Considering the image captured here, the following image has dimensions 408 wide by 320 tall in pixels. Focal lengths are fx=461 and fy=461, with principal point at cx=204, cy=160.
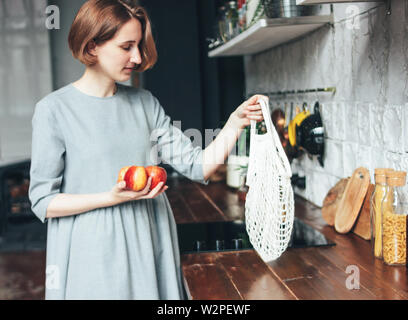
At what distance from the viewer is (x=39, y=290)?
1.95 m

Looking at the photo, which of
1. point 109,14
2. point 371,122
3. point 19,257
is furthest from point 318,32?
point 19,257

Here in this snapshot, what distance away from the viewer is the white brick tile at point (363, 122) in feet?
4.67

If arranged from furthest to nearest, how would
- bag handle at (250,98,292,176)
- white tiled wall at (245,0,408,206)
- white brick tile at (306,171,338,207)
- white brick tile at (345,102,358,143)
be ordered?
white brick tile at (306,171,338,207) → white brick tile at (345,102,358,143) → white tiled wall at (245,0,408,206) → bag handle at (250,98,292,176)

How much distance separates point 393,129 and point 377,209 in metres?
0.24

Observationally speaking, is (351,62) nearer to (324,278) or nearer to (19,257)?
(324,278)

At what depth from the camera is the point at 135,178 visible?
1.04 meters

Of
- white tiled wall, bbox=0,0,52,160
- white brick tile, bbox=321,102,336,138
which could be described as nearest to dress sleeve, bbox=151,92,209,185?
white brick tile, bbox=321,102,336,138

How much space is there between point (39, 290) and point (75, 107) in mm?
1136

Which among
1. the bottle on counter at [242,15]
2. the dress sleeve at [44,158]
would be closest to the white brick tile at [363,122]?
the bottle on counter at [242,15]

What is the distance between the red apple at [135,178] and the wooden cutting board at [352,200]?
0.67 metres

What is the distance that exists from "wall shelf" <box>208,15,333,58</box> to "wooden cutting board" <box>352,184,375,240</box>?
653 millimetres

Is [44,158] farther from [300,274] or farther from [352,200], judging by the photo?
[352,200]

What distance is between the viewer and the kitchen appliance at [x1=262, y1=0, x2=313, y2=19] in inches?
62.9

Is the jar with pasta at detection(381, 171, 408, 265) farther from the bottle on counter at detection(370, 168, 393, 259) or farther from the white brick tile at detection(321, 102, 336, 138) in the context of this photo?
the white brick tile at detection(321, 102, 336, 138)
